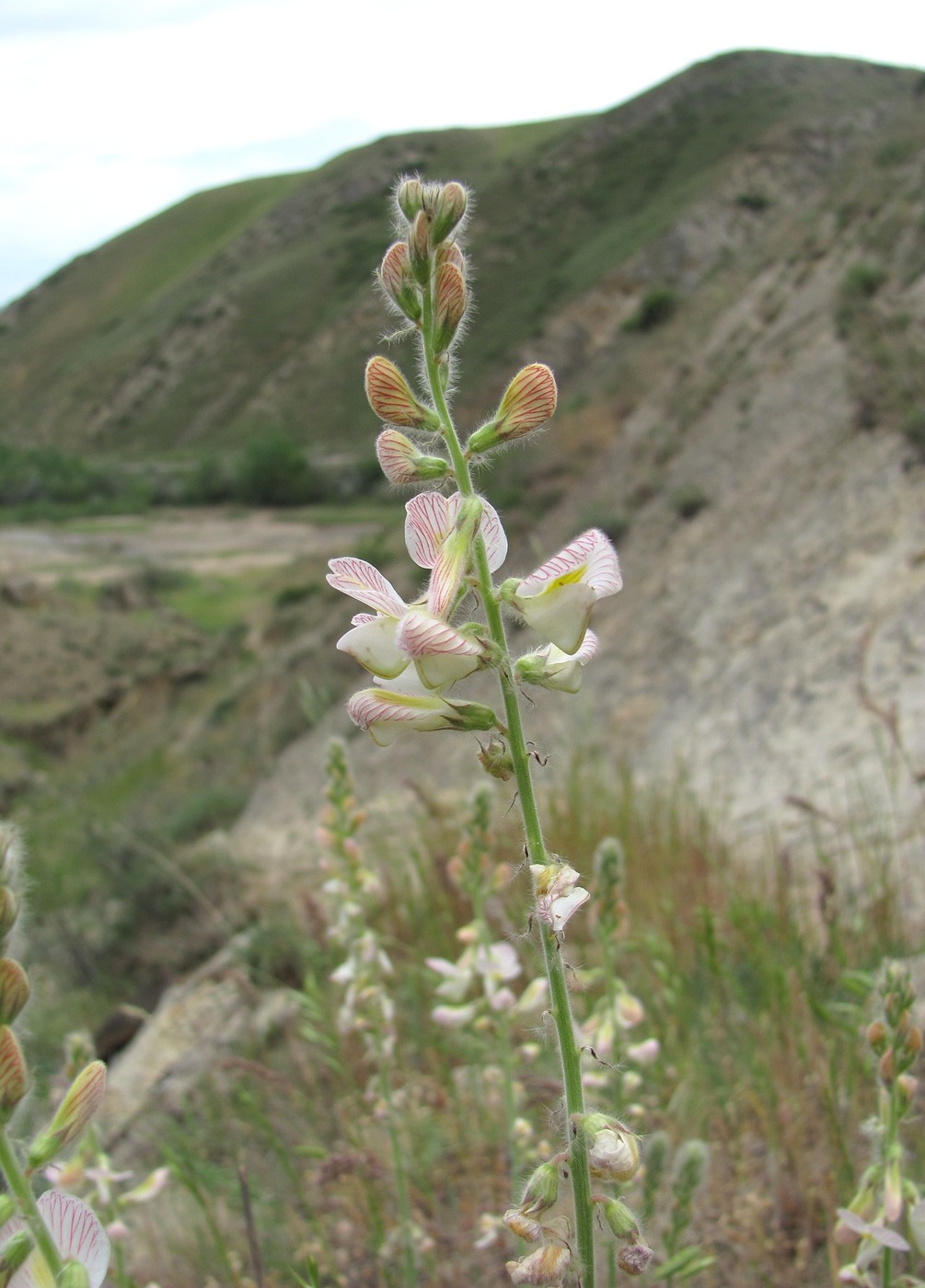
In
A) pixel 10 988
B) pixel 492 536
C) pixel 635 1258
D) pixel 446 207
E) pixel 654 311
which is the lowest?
pixel 635 1258

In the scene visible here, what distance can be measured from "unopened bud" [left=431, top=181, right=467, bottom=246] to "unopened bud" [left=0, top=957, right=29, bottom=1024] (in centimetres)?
103

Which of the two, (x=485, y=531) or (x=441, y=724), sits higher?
(x=485, y=531)

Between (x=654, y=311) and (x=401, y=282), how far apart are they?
82.1 feet

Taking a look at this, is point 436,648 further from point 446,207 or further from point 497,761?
point 446,207

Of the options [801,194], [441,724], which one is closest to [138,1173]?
[441,724]

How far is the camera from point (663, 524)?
36.3 feet

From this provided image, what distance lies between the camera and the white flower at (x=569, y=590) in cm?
122

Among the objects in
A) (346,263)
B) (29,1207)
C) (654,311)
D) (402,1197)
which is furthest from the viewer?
(346,263)

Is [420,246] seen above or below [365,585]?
above

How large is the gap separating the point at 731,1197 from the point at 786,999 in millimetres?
550

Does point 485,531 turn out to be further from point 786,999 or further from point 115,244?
point 115,244

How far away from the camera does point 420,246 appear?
127 centimetres

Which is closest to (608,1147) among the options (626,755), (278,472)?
(626,755)

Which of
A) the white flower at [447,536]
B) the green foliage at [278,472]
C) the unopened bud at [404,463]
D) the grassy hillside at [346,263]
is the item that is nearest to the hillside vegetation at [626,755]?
the white flower at [447,536]
